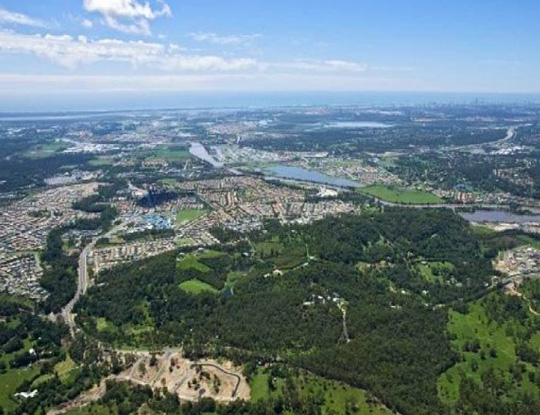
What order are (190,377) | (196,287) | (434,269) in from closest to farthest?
(190,377) → (196,287) → (434,269)

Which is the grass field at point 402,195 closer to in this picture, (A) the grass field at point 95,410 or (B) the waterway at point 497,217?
(B) the waterway at point 497,217

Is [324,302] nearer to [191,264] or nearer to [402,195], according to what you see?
[191,264]

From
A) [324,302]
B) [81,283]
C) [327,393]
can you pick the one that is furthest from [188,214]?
[327,393]

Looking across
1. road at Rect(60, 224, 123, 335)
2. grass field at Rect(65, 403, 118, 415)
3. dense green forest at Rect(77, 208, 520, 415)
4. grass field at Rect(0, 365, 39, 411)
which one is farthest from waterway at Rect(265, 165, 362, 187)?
grass field at Rect(65, 403, 118, 415)

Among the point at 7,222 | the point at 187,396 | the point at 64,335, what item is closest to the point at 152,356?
the point at 187,396

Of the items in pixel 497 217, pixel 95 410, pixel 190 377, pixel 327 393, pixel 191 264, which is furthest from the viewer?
pixel 497 217

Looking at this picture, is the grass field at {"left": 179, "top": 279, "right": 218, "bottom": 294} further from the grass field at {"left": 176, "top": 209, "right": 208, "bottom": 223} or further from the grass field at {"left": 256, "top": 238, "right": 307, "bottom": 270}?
the grass field at {"left": 176, "top": 209, "right": 208, "bottom": 223}

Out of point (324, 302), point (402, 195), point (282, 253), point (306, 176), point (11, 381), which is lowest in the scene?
point (11, 381)
